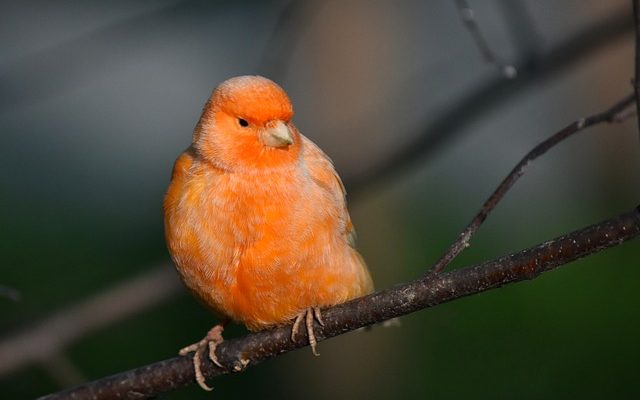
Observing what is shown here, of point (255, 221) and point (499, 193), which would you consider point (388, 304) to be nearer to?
point (499, 193)

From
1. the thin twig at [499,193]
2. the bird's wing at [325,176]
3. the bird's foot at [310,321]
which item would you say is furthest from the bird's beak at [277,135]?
the thin twig at [499,193]

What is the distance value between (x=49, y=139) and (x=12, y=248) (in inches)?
112

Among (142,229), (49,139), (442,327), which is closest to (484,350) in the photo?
(442,327)

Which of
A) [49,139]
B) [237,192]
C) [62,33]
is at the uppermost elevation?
[62,33]

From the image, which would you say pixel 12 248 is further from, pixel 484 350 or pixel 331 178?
pixel 331 178

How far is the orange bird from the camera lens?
3.84m

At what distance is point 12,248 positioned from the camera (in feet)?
29.8

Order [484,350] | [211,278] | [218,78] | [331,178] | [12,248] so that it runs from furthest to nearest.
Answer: [218,78] → [12,248] → [484,350] → [331,178] → [211,278]

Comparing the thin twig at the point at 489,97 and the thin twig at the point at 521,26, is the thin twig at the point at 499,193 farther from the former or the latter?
Answer: the thin twig at the point at 489,97

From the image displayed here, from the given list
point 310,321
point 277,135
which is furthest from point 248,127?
point 310,321

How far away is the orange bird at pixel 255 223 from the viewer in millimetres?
3840

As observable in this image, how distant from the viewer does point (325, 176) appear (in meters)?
4.16

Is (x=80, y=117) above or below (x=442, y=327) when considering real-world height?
above

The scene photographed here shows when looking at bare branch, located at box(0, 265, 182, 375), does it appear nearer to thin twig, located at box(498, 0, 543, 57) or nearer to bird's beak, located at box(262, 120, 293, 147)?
bird's beak, located at box(262, 120, 293, 147)
